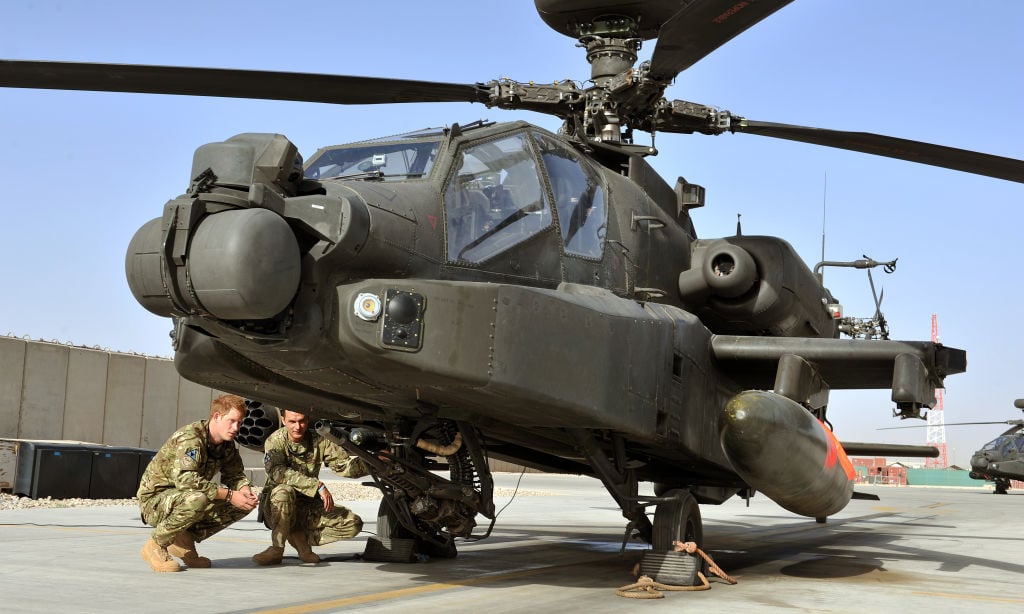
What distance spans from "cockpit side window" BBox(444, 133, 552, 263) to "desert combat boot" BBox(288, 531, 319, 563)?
10.7ft

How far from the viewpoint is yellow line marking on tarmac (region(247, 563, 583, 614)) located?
561 cm

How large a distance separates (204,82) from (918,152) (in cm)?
594

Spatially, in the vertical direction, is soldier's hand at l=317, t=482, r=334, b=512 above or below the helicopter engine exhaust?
below

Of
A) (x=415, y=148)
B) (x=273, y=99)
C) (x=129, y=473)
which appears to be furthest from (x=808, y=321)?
(x=129, y=473)

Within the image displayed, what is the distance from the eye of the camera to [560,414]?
6.20 m

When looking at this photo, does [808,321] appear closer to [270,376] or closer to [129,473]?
[270,376]

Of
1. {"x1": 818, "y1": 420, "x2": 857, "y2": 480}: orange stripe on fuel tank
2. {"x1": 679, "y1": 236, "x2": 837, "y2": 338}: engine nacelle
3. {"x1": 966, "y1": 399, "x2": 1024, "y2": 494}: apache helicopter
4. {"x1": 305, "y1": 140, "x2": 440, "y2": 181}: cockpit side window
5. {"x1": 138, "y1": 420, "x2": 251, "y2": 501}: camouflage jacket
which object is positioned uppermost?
{"x1": 305, "y1": 140, "x2": 440, "y2": 181}: cockpit side window

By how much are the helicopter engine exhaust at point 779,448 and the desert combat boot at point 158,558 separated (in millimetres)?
4107

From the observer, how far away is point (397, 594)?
6387mm

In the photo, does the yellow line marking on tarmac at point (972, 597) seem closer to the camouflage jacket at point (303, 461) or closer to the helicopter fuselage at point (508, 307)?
the helicopter fuselage at point (508, 307)

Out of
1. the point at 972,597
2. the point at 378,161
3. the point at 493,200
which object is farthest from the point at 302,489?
the point at 972,597

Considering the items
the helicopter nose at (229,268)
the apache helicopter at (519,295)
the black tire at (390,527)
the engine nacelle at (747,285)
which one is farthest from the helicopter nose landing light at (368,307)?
the engine nacelle at (747,285)

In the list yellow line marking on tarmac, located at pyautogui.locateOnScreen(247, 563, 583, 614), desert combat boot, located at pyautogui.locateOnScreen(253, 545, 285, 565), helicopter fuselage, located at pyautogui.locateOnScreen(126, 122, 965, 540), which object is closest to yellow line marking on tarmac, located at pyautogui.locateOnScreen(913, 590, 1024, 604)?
helicopter fuselage, located at pyautogui.locateOnScreen(126, 122, 965, 540)

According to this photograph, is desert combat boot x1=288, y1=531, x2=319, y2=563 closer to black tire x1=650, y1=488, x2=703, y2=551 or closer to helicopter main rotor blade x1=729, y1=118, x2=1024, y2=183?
black tire x1=650, y1=488, x2=703, y2=551
